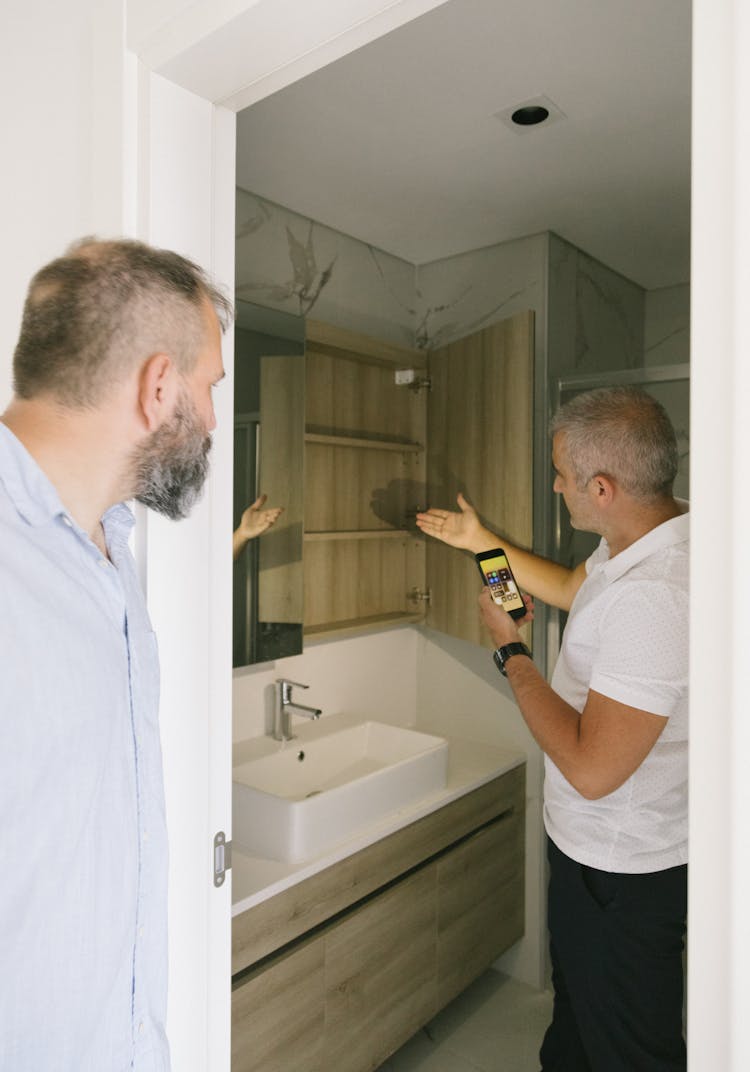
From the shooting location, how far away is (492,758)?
2.49 m

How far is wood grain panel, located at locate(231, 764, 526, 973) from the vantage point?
1.62 meters

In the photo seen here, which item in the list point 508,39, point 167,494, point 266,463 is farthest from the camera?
point 266,463

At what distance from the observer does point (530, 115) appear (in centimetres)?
176

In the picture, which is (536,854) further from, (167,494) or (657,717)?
(167,494)

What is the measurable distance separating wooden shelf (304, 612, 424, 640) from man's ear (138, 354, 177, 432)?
1.56 m

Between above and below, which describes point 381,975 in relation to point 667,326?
below

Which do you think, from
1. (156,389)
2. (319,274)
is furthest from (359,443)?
(156,389)

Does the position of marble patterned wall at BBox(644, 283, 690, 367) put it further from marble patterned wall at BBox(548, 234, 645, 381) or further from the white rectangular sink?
the white rectangular sink

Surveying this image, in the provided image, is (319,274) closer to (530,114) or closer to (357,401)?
(357,401)

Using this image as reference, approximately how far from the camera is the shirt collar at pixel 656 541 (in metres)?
1.30

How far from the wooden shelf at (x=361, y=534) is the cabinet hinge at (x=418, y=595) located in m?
0.20

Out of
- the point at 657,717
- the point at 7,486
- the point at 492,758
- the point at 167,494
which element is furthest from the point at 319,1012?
the point at 7,486

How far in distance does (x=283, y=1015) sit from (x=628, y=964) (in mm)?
770

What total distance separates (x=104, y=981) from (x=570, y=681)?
1.02 metres
